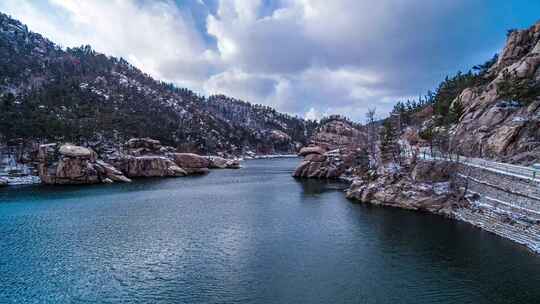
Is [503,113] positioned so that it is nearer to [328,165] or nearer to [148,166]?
[328,165]

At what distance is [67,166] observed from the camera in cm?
8788

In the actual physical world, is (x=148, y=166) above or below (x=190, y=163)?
below

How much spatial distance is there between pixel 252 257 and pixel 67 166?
7546cm

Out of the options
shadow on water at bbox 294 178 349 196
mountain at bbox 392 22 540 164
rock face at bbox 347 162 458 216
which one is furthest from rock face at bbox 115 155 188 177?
mountain at bbox 392 22 540 164

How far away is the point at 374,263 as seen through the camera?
31.5 m

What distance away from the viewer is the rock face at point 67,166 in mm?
88062

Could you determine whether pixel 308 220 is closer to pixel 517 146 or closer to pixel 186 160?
pixel 517 146

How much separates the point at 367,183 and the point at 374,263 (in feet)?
118

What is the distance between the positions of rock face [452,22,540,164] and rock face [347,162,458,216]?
30.3 feet

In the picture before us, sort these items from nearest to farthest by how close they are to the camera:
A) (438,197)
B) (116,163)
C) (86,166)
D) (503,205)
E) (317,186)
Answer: (503,205), (438,197), (317,186), (86,166), (116,163)

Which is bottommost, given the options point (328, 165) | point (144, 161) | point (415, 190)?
point (415, 190)

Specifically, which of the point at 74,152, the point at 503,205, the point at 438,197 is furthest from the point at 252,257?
the point at 74,152

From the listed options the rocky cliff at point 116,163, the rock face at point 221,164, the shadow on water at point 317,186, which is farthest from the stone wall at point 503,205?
the rock face at point 221,164

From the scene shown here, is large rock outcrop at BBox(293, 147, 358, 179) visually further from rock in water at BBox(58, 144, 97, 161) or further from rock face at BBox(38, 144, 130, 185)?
rock in water at BBox(58, 144, 97, 161)
